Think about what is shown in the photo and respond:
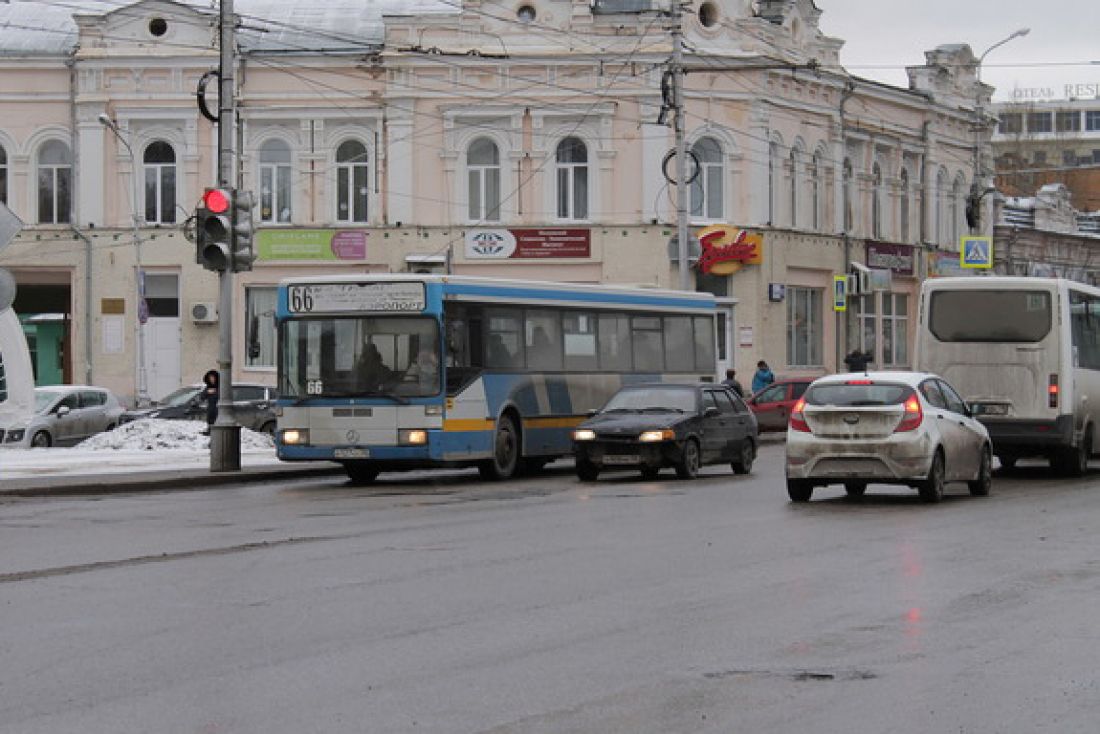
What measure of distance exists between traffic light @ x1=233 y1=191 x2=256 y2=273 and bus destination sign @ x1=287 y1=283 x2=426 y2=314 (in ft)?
4.15

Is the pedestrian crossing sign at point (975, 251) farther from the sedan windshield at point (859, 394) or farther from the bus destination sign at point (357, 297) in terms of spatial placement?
the sedan windshield at point (859, 394)

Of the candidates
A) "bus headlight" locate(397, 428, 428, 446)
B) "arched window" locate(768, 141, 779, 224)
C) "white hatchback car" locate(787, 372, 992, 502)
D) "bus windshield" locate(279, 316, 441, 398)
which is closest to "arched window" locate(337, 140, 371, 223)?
"arched window" locate(768, 141, 779, 224)

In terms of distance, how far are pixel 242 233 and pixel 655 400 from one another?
6.51m

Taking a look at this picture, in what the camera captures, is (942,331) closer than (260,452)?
Yes

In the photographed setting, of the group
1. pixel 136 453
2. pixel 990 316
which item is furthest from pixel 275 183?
pixel 990 316

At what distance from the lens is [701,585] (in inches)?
559

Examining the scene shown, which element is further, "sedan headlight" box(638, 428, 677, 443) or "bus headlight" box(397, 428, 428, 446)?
"sedan headlight" box(638, 428, 677, 443)

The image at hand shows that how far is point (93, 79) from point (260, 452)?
21599mm

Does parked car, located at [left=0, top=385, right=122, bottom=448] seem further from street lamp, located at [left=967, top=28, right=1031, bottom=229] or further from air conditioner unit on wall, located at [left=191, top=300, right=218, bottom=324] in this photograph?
street lamp, located at [left=967, top=28, right=1031, bottom=229]

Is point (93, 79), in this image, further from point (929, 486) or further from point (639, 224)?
point (929, 486)

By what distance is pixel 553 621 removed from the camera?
1222 centimetres

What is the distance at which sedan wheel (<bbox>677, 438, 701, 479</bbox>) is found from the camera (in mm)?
28016

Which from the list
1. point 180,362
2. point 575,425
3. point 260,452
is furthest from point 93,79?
point 575,425

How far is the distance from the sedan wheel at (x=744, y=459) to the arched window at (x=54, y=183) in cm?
2942
